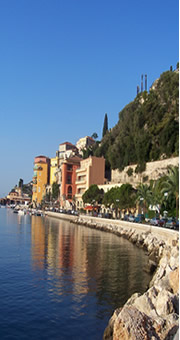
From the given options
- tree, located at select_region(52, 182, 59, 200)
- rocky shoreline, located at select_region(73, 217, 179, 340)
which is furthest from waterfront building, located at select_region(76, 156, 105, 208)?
rocky shoreline, located at select_region(73, 217, 179, 340)

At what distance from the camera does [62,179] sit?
11112cm

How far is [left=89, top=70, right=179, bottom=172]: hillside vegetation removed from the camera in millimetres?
65562

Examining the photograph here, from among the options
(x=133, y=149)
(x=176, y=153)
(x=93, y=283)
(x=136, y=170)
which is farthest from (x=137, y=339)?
(x=133, y=149)

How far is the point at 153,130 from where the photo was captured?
71.5m

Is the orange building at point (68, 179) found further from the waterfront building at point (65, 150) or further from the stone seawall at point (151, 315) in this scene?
the stone seawall at point (151, 315)

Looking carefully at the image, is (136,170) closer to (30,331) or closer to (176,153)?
(176,153)

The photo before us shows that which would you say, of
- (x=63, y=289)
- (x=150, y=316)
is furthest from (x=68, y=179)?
(x=150, y=316)

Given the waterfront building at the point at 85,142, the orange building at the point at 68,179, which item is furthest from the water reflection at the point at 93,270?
the waterfront building at the point at 85,142

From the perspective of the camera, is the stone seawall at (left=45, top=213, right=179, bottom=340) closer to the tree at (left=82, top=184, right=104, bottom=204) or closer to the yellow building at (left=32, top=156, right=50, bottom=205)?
the tree at (left=82, top=184, right=104, bottom=204)

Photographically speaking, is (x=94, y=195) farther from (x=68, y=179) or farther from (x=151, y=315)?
(x=151, y=315)

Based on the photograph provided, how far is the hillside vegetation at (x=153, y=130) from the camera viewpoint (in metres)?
65.6

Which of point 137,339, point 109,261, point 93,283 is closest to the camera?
point 137,339

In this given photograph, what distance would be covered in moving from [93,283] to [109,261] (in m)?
7.00

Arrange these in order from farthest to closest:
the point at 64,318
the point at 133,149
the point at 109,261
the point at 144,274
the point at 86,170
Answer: the point at 86,170
the point at 133,149
the point at 109,261
the point at 144,274
the point at 64,318
